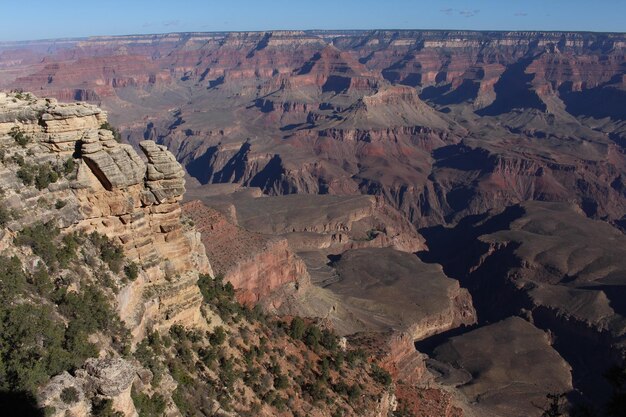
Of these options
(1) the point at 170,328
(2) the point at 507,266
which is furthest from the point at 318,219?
(1) the point at 170,328

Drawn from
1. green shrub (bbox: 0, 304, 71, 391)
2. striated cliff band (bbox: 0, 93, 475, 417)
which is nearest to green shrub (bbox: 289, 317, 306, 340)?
striated cliff band (bbox: 0, 93, 475, 417)

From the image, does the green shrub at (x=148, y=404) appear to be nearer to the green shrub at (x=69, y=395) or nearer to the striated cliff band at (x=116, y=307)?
the striated cliff band at (x=116, y=307)

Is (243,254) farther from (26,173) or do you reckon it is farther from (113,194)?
(26,173)

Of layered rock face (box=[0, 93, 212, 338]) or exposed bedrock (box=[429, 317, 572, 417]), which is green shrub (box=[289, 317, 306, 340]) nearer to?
layered rock face (box=[0, 93, 212, 338])

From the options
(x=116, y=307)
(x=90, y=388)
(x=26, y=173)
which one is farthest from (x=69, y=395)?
(x=26, y=173)

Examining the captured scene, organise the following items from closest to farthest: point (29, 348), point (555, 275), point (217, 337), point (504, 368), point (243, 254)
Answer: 1. point (29, 348)
2. point (217, 337)
3. point (243, 254)
4. point (504, 368)
5. point (555, 275)

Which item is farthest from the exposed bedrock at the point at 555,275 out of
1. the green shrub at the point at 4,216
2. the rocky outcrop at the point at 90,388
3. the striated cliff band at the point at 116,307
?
the green shrub at the point at 4,216
